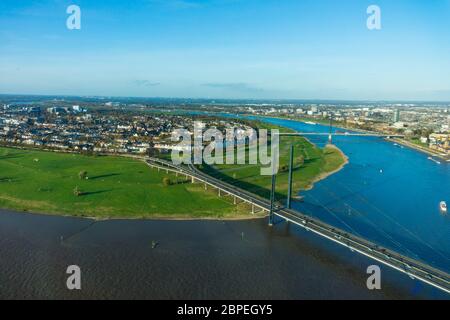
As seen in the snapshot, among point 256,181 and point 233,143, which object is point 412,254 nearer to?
point 256,181

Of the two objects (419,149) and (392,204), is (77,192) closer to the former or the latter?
(392,204)

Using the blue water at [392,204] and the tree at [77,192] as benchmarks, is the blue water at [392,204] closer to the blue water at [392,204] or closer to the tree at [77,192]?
the blue water at [392,204]

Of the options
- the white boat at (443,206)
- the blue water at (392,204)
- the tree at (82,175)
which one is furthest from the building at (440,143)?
the tree at (82,175)

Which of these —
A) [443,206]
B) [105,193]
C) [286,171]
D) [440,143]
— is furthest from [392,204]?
[440,143]

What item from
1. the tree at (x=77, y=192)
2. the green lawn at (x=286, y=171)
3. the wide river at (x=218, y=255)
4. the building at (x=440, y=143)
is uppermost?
the building at (x=440, y=143)

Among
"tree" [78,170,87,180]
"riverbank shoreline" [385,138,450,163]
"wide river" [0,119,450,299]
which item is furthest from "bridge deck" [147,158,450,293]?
"riverbank shoreline" [385,138,450,163]
